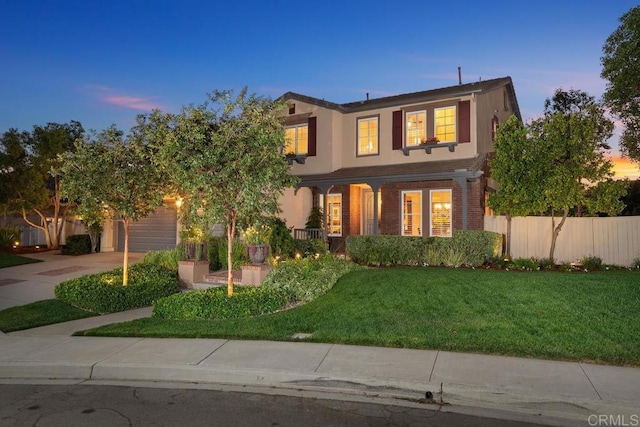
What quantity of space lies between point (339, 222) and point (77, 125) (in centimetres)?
1459

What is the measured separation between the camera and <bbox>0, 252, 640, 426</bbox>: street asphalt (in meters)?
5.03

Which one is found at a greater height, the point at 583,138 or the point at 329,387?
the point at 583,138

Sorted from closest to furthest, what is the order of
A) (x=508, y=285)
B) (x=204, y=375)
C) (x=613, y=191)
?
(x=204, y=375) < (x=508, y=285) < (x=613, y=191)

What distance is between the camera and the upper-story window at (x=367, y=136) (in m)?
19.2

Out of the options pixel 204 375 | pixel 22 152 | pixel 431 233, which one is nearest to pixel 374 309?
pixel 204 375

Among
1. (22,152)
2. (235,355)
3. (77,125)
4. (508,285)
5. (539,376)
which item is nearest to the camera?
(539,376)

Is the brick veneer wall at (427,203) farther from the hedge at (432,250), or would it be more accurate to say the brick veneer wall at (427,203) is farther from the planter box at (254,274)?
the planter box at (254,274)

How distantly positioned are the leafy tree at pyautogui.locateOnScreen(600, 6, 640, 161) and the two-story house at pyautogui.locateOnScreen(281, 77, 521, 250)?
3.94 m

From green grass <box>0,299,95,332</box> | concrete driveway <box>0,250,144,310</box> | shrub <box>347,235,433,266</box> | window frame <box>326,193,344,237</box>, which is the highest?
window frame <box>326,193,344,237</box>

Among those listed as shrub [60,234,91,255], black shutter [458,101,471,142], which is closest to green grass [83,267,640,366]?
black shutter [458,101,471,142]

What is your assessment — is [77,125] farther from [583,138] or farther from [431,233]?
[583,138]

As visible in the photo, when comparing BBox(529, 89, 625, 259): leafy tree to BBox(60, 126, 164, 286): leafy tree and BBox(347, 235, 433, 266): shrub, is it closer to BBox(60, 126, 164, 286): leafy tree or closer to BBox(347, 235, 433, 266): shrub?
BBox(347, 235, 433, 266): shrub

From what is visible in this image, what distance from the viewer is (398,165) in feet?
59.4

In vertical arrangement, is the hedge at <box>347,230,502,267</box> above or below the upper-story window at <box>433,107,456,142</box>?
below
